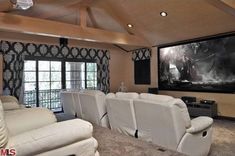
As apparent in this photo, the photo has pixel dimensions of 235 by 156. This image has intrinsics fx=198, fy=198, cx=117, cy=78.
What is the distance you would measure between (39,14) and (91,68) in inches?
111

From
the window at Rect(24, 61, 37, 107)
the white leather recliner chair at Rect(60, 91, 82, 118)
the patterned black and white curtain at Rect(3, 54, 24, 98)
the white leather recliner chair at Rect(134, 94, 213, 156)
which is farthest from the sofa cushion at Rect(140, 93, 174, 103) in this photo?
the window at Rect(24, 61, 37, 107)

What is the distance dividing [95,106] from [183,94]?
3497 millimetres

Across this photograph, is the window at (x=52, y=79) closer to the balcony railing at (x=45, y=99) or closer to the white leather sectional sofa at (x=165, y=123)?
the balcony railing at (x=45, y=99)

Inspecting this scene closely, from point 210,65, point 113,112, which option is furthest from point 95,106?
point 210,65

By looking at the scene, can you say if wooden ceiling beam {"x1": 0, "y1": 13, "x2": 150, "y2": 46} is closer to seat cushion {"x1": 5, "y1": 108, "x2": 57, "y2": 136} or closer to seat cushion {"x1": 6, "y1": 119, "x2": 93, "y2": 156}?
seat cushion {"x1": 5, "y1": 108, "x2": 57, "y2": 136}

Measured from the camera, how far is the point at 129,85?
8.24 meters

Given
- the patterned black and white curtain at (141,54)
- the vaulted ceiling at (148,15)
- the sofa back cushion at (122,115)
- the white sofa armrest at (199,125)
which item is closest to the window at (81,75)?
the vaulted ceiling at (148,15)

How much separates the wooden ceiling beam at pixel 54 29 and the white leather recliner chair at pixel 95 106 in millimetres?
1844

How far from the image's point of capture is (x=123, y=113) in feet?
10.2

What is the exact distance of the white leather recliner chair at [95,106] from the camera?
12.2 ft

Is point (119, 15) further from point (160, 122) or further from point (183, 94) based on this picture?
point (160, 122)

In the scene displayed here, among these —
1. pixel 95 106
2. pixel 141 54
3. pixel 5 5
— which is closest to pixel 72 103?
pixel 95 106

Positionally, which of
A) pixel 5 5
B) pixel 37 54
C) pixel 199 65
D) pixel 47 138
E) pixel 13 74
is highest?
pixel 5 5

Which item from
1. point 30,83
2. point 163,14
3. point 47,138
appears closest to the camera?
point 47,138
